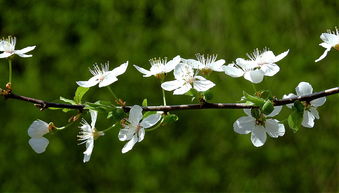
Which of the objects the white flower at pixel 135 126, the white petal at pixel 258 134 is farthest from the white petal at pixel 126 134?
the white petal at pixel 258 134

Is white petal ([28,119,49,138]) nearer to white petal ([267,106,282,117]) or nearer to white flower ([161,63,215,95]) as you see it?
white flower ([161,63,215,95])

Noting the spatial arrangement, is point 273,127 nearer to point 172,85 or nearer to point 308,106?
point 308,106

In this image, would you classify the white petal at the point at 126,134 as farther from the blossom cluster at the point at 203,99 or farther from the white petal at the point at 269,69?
the white petal at the point at 269,69

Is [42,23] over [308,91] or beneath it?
over

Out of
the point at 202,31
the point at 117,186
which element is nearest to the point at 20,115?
the point at 117,186

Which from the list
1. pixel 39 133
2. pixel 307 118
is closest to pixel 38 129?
pixel 39 133

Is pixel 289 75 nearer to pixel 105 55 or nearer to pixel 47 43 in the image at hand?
pixel 105 55
